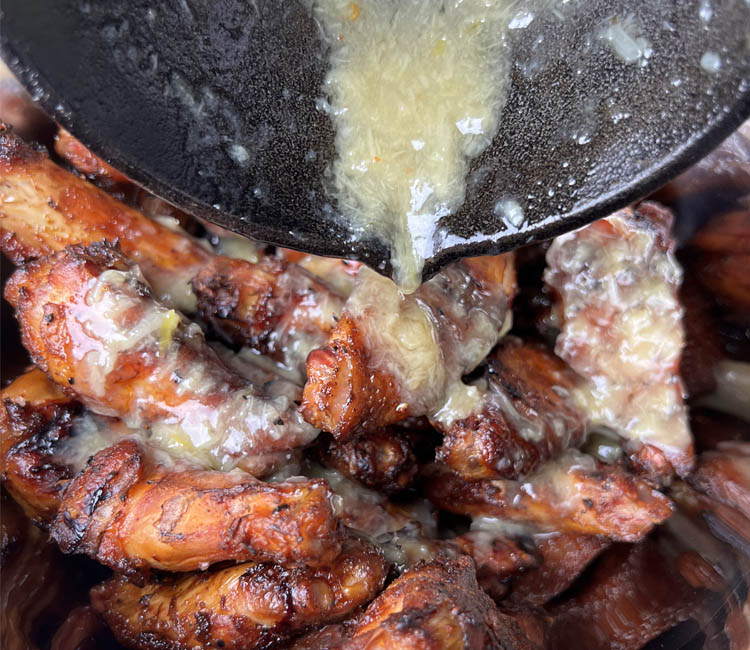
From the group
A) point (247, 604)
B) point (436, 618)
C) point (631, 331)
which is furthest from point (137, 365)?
point (631, 331)

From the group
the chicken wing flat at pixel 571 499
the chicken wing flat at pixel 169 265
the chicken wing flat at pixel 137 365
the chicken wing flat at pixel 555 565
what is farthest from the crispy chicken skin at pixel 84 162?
the chicken wing flat at pixel 555 565

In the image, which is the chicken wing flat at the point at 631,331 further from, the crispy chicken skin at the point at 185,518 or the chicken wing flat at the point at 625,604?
the crispy chicken skin at the point at 185,518

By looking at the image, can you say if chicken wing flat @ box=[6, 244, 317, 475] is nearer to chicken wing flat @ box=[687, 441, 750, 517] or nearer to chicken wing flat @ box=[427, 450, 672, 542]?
chicken wing flat @ box=[427, 450, 672, 542]

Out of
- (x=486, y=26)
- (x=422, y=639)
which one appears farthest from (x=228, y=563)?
(x=486, y=26)

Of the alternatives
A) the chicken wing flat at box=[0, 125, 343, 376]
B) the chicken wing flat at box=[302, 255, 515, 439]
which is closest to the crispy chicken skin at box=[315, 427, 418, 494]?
the chicken wing flat at box=[302, 255, 515, 439]

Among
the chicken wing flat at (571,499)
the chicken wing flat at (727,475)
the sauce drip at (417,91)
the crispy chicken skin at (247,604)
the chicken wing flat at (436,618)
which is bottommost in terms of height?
the crispy chicken skin at (247,604)

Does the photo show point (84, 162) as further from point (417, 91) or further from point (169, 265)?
point (417, 91)
